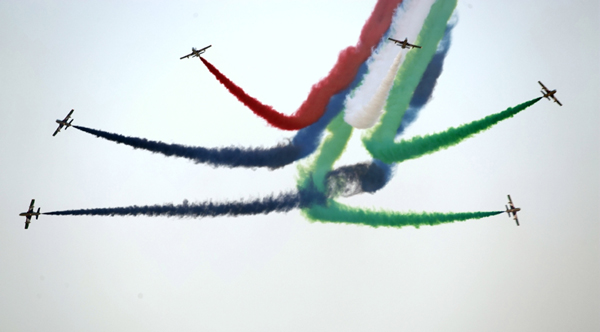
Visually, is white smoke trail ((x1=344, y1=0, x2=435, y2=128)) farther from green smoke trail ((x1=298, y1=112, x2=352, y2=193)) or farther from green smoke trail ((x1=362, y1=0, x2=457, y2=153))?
green smoke trail ((x1=298, y1=112, x2=352, y2=193))

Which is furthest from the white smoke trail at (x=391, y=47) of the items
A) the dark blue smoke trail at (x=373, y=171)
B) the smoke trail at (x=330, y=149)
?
the dark blue smoke trail at (x=373, y=171)

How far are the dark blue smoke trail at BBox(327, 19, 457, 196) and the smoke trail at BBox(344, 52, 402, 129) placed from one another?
1.74 meters

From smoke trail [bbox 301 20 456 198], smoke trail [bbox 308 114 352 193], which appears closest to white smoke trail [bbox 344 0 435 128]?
smoke trail [bbox 308 114 352 193]

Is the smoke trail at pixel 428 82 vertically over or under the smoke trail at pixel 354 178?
over

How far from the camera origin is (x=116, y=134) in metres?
23.9

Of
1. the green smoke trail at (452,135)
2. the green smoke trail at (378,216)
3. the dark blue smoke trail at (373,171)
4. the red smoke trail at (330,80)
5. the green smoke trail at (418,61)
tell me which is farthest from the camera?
the green smoke trail at (378,216)

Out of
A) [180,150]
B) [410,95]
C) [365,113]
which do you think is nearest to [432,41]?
[410,95]

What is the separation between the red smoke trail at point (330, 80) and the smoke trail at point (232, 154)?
1666 mm

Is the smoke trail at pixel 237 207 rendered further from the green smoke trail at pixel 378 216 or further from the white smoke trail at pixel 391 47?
the white smoke trail at pixel 391 47

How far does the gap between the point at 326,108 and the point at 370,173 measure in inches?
186

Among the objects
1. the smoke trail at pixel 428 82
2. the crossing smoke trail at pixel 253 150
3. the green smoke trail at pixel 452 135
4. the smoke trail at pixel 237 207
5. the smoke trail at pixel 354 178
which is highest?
the smoke trail at pixel 428 82

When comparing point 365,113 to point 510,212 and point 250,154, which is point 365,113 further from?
point 510,212

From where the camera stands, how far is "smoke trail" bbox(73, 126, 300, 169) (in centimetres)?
2406

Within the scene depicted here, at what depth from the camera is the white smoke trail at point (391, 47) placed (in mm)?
22906
